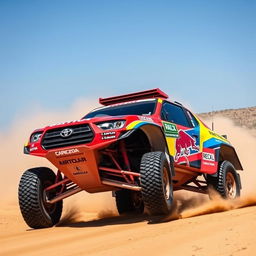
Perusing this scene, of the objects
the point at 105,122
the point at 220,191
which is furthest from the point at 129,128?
the point at 220,191

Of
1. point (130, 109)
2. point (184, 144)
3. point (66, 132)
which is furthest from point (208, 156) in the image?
point (66, 132)

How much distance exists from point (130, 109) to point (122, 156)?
2.98 feet

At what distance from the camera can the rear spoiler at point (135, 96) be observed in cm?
796

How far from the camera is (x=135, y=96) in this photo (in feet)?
26.8

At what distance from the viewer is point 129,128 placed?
584 cm

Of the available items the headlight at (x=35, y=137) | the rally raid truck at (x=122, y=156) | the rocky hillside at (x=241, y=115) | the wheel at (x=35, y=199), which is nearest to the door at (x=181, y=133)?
the rally raid truck at (x=122, y=156)

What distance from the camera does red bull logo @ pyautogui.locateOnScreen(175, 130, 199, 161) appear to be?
23.6 ft

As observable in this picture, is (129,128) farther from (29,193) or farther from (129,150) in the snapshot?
(29,193)

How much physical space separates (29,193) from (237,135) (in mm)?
18589

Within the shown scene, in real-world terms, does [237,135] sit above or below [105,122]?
below

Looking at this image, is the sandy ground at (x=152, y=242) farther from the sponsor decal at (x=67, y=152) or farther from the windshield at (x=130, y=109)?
the windshield at (x=130, y=109)

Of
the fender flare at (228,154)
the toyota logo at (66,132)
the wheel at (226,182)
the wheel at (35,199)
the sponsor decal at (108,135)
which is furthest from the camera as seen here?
the fender flare at (228,154)

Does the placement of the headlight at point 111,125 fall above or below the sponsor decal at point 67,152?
above

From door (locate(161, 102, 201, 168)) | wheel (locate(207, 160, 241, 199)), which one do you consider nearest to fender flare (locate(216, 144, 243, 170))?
wheel (locate(207, 160, 241, 199))
